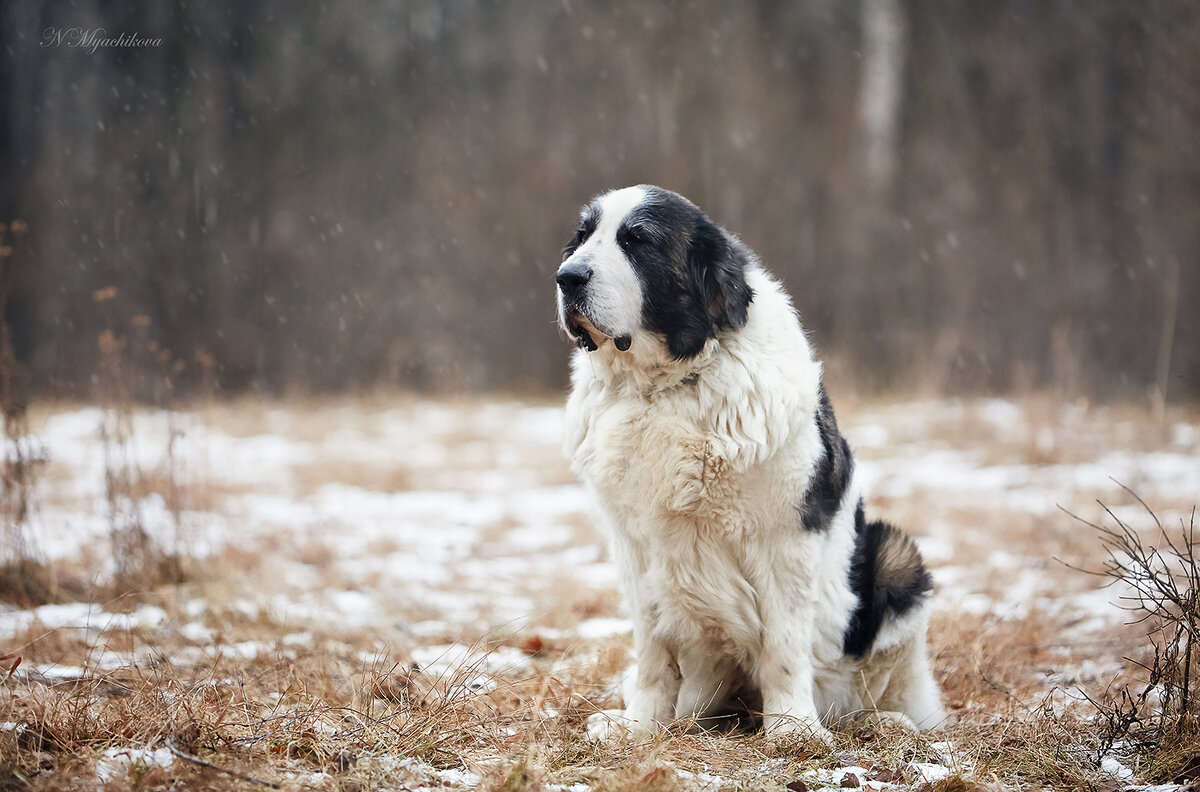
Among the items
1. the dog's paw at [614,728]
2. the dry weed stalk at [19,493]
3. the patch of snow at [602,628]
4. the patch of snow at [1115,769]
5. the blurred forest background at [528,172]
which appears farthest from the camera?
the blurred forest background at [528,172]

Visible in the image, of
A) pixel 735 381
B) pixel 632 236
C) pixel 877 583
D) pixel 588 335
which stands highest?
pixel 632 236

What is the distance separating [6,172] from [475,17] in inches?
310

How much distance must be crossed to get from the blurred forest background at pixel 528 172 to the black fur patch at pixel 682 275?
9.57m

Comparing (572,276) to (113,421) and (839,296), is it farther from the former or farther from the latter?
(839,296)

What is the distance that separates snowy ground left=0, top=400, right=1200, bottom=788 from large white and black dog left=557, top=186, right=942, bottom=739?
1.66 feet

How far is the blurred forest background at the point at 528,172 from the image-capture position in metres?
12.4

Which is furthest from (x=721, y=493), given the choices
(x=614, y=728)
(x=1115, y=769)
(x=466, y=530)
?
(x=466, y=530)

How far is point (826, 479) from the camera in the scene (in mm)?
2719

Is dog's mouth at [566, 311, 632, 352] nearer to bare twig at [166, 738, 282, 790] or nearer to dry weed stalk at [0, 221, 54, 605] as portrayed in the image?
bare twig at [166, 738, 282, 790]

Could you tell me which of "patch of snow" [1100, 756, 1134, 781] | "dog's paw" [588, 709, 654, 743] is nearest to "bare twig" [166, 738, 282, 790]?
"dog's paw" [588, 709, 654, 743]

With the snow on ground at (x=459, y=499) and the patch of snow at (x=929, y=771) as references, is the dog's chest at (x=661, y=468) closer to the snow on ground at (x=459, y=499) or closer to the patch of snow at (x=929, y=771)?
the patch of snow at (x=929, y=771)

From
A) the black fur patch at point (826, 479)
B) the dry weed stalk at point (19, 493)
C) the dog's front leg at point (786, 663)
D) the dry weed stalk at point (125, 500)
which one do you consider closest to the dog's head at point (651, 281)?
the black fur patch at point (826, 479)

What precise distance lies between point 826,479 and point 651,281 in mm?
841

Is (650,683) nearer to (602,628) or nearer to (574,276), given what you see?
(574,276)
